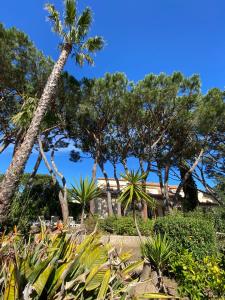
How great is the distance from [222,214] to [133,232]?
4679mm

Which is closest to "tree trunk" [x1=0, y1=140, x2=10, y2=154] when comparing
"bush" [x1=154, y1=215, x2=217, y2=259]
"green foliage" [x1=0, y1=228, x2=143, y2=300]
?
"bush" [x1=154, y1=215, x2=217, y2=259]

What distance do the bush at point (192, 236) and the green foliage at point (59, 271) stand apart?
480 centimetres

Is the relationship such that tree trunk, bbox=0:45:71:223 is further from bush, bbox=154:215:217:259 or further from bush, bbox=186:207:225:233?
bush, bbox=186:207:225:233

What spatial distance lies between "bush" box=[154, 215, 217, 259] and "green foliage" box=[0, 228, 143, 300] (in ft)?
15.7

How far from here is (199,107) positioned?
17578mm

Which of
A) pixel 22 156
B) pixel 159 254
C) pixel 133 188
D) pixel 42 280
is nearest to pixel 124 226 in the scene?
pixel 133 188

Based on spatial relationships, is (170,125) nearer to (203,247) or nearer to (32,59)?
(32,59)

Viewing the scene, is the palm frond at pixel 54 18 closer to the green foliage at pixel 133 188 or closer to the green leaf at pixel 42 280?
the green foliage at pixel 133 188

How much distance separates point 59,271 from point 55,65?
914 cm

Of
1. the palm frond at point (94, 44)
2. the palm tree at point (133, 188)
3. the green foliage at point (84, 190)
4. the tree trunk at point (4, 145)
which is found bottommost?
the green foliage at point (84, 190)

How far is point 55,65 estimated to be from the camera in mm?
11016

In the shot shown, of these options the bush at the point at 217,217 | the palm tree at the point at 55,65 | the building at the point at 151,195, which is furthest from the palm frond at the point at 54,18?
the building at the point at 151,195

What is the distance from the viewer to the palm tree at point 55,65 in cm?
852

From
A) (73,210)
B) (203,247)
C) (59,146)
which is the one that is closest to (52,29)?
(59,146)
